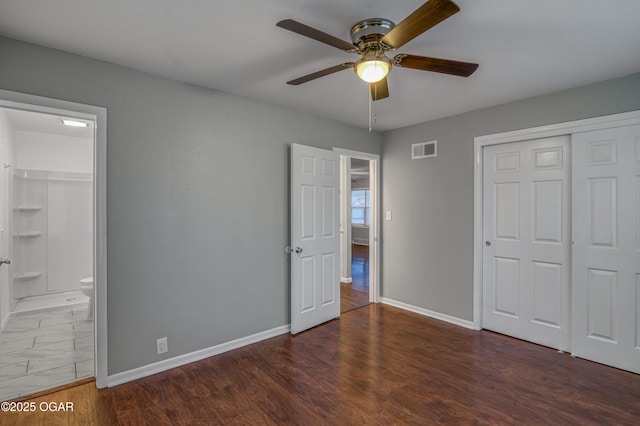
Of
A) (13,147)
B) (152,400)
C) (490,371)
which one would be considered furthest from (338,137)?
(13,147)

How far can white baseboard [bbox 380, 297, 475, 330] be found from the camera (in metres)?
3.69

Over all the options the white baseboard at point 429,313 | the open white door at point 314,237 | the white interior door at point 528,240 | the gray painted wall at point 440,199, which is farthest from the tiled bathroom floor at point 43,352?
the white interior door at point 528,240

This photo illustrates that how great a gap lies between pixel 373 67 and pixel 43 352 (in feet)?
12.5

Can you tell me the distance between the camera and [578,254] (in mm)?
2928

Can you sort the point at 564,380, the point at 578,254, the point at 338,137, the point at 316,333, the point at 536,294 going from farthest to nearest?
the point at 338,137
the point at 316,333
the point at 536,294
the point at 578,254
the point at 564,380

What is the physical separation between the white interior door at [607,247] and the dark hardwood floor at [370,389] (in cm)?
23

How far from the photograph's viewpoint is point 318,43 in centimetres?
208

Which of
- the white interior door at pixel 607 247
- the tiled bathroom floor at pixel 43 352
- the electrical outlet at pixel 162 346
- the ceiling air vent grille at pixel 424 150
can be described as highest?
the ceiling air vent grille at pixel 424 150

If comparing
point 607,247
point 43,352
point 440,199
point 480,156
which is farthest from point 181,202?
point 607,247

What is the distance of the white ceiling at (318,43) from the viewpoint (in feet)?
5.69

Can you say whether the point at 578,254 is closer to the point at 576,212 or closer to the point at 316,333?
the point at 576,212

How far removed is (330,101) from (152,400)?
301cm

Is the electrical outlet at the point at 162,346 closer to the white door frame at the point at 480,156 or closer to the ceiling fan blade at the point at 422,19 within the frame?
the ceiling fan blade at the point at 422,19

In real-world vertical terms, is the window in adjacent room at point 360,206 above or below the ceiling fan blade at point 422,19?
below
